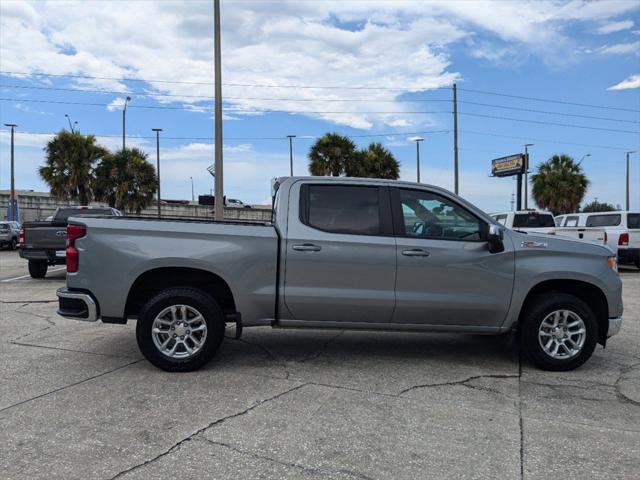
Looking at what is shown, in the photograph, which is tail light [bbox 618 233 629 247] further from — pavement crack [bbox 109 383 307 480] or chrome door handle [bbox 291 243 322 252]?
pavement crack [bbox 109 383 307 480]

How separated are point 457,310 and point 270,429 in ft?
7.58

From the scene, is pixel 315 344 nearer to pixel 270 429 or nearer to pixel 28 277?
pixel 270 429

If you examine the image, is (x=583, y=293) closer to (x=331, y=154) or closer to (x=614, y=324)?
(x=614, y=324)

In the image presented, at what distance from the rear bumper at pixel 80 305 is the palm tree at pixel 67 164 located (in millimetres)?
31233

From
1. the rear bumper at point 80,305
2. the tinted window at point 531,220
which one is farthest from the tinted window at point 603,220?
the rear bumper at point 80,305

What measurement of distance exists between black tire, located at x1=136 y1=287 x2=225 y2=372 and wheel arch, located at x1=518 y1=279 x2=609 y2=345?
9.78ft

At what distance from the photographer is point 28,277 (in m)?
14.3

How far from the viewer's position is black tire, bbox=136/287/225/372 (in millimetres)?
5195

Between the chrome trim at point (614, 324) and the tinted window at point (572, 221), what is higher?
the tinted window at point (572, 221)

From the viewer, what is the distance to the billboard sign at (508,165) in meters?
57.8

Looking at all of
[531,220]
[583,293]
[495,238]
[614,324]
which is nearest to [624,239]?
[531,220]

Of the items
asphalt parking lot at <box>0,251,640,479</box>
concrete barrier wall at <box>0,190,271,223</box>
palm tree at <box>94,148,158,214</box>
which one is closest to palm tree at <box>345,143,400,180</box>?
concrete barrier wall at <box>0,190,271,223</box>

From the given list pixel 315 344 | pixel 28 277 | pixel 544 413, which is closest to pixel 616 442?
pixel 544 413

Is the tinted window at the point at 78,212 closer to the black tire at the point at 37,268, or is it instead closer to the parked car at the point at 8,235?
the black tire at the point at 37,268
